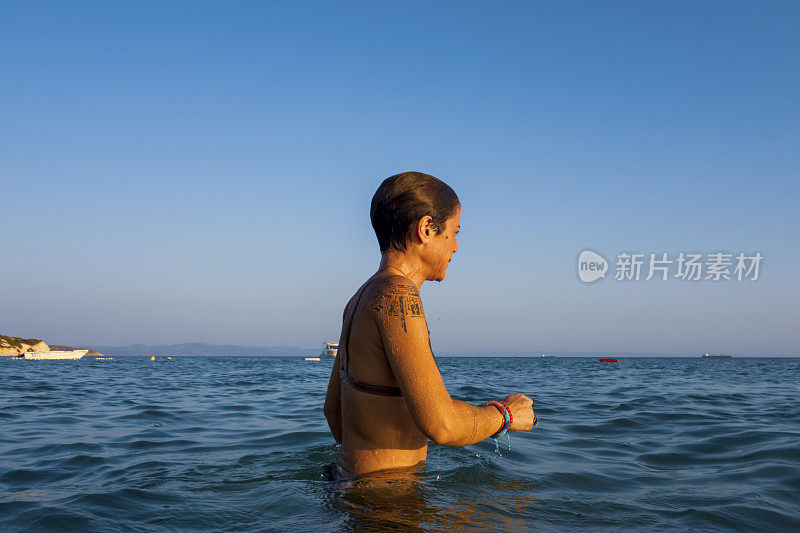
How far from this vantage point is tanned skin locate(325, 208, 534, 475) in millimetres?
2676

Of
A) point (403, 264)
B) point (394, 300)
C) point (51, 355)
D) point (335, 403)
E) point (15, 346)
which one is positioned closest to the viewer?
point (394, 300)

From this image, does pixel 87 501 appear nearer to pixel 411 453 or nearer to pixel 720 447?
pixel 411 453

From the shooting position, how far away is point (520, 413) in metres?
3.07

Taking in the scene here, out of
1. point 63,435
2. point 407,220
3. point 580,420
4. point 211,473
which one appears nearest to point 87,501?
point 211,473

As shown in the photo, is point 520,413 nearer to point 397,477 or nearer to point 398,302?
point 397,477

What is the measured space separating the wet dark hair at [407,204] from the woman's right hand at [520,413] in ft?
3.66

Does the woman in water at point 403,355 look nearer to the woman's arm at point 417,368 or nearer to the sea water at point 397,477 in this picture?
the woman's arm at point 417,368

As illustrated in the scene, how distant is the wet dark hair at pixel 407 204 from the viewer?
118 inches

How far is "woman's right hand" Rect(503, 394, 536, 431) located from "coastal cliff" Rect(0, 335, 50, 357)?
94501 mm

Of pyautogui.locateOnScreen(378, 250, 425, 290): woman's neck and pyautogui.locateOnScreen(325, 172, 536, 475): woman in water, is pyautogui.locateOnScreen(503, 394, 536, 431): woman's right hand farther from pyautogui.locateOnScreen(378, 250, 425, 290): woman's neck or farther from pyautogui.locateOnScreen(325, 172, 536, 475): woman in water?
pyautogui.locateOnScreen(378, 250, 425, 290): woman's neck

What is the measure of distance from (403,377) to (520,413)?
85cm

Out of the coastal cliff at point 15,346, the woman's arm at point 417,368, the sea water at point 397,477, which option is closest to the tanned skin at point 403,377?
the woman's arm at point 417,368

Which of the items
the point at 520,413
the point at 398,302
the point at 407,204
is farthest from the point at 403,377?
the point at 407,204

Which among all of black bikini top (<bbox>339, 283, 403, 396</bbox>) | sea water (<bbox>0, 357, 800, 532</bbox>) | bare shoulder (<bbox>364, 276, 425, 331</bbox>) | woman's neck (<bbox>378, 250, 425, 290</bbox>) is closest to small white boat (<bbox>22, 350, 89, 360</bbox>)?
sea water (<bbox>0, 357, 800, 532</bbox>)
